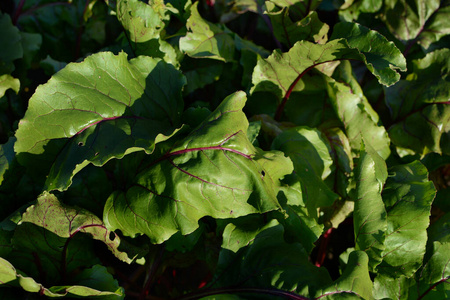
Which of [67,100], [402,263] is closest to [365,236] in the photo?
[402,263]

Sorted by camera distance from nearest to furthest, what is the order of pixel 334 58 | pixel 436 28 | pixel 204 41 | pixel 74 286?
pixel 74 286 → pixel 334 58 → pixel 204 41 → pixel 436 28

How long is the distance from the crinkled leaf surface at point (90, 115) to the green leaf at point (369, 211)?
647 millimetres

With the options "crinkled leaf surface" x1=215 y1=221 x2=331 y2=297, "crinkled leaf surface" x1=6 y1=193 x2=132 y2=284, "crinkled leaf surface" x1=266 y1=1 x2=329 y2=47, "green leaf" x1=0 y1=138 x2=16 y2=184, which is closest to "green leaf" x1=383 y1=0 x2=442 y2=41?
"crinkled leaf surface" x1=266 y1=1 x2=329 y2=47

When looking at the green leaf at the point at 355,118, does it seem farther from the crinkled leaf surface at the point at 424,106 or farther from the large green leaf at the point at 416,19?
the large green leaf at the point at 416,19

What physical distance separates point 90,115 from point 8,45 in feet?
2.32

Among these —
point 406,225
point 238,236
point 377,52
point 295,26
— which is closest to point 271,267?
point 238,236

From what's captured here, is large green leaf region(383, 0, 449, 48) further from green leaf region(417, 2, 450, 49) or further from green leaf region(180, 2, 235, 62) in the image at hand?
green leaf region(180, 2, 235, 62)

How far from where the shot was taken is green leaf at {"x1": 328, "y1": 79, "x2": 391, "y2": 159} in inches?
62.7

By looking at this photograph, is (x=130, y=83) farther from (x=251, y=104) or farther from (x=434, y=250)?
(x=434, y=250)

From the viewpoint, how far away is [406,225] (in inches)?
55.2

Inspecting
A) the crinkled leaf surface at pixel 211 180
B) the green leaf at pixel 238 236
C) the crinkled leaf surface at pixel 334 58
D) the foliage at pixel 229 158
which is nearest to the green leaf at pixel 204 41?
the foliage at pixel 229 158

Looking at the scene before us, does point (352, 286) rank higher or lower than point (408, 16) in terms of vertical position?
lower

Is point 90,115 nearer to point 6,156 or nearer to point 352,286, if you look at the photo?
point 6,156

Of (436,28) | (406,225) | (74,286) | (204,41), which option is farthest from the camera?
(436,28)
